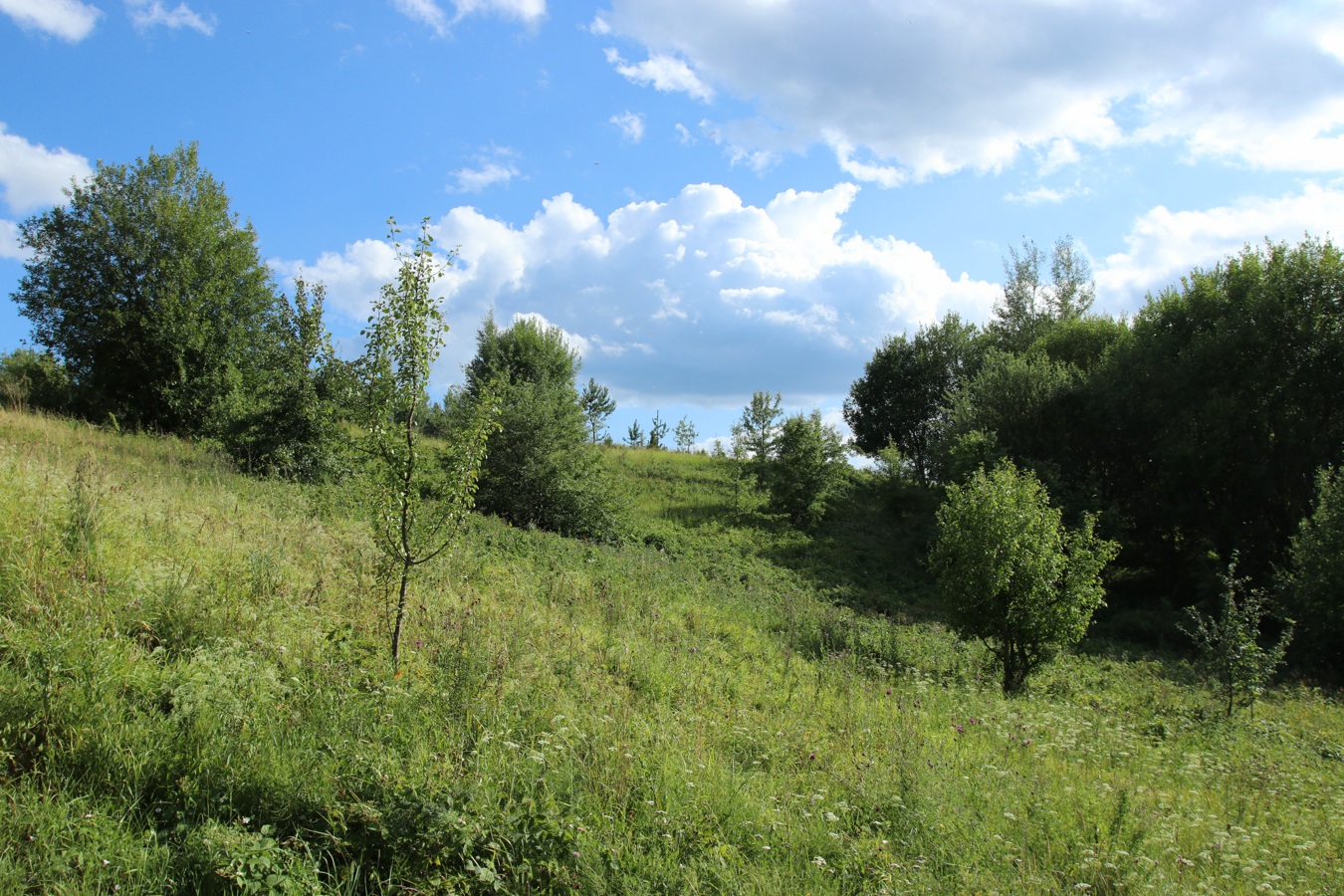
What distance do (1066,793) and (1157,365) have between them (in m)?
26.3

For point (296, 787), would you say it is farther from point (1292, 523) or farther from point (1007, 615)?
point (1292, 523)

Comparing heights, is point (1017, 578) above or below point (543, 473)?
below

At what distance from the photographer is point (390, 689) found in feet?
17.0

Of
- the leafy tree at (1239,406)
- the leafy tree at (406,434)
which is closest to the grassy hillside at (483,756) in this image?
the leafy tree at (406,434)

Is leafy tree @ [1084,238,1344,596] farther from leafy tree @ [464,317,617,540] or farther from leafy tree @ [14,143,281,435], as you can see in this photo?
leafy tree @ [14,143,281,435]

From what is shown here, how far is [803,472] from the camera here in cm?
3022

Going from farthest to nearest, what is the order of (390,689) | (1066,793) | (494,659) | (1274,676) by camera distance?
1. (1274,676)
2. (494,659)
3. (1066,793)
4. (390,689)

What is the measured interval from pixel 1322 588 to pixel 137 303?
34.8m

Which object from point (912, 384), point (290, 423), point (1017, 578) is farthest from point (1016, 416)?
point (290, 423)

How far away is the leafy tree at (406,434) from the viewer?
250 inches

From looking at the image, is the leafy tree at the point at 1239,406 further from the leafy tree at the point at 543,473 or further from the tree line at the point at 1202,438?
the leafy tree at the point at 543,473

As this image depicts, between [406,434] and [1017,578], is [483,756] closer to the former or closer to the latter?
[406,434]

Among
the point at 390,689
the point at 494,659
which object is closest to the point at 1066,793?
the point at 494,659

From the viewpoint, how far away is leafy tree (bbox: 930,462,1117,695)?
12977 millimetres
